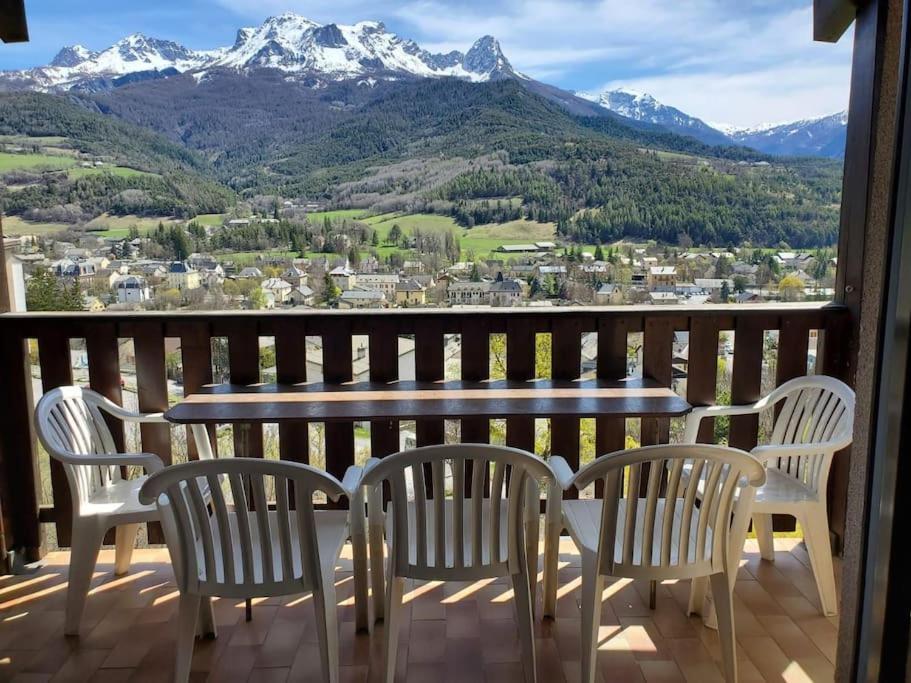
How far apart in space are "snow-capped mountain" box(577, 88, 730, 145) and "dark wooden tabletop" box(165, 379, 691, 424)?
138cm

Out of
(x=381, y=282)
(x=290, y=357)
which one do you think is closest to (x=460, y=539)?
(x=290, y=357)

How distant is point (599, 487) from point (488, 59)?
2192 mm

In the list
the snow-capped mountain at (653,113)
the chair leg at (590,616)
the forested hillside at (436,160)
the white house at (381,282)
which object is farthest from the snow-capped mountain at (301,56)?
the chair leg at (590,616)

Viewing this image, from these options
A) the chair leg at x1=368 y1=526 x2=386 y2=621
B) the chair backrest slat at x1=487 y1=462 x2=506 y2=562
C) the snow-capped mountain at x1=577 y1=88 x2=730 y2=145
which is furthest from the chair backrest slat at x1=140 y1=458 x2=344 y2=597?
the snow-capped mountain at x1=577 y1=88 x2=730 y2=145

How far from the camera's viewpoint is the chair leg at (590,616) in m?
2.03

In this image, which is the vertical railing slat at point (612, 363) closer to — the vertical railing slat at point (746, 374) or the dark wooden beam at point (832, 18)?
the vertical railing slat at point (746, 374)

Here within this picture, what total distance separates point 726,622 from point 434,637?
99 centimetres

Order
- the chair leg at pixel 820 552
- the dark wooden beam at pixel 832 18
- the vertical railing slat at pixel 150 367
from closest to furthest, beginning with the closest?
the chair leg at pixel 820 552 → the dark wooden beam at pixel 832 18 → the vertical railing slat at pixel 150 367

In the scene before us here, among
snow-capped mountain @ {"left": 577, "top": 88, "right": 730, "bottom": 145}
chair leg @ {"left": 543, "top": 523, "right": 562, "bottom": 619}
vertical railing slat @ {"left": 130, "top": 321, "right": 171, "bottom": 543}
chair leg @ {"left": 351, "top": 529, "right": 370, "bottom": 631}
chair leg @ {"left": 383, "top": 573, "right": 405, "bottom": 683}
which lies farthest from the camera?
snow-capped mountain @ {"left": 577, "top": 88, "right": 730, "bottom": 145}

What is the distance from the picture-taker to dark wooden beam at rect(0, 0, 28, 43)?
271 cm

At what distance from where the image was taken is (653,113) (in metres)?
3.59

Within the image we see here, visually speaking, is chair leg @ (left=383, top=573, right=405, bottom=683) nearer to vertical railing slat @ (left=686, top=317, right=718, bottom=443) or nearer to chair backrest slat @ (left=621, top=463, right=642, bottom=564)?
chair backrest slat @ (left=621, top=463, right=642, bottom=564)

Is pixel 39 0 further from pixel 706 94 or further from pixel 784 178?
pixel 784 178

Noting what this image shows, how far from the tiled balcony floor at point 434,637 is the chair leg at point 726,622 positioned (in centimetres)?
16
